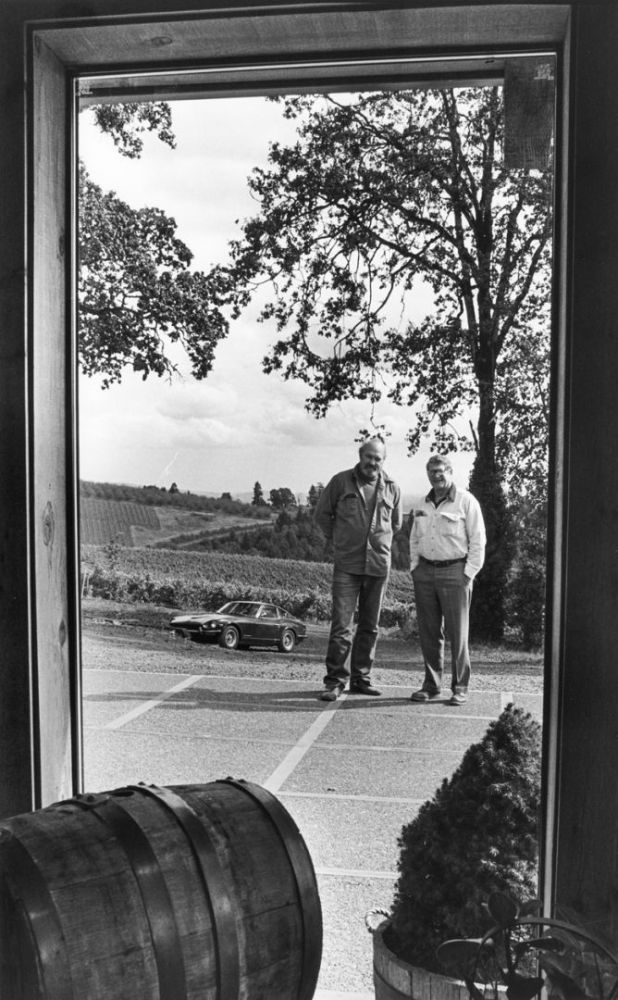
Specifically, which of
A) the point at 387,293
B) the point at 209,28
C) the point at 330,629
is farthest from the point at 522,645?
the point at 209,28

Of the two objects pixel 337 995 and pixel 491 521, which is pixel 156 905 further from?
pixel 491 521

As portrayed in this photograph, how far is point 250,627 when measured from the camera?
225 centimetres

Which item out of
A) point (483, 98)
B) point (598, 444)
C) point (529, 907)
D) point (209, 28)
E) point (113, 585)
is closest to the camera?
point (529, 907)

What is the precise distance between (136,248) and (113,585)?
2.77ft

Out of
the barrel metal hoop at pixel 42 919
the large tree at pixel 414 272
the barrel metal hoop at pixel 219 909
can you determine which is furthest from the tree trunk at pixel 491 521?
the barrel metal hoop at pixel 42 919

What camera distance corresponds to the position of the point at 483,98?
6.61ft

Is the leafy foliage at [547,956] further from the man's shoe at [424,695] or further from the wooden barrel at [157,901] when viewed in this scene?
the man's shoe at [424,695]

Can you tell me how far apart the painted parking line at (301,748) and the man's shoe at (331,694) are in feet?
0.03

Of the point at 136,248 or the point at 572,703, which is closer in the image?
the point at 572,703

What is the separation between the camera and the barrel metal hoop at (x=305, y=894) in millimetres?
1539

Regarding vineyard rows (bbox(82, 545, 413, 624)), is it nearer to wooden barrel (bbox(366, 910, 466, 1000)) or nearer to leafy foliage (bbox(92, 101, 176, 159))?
wooden barrel (bbox(366, 910, 466, 1000))

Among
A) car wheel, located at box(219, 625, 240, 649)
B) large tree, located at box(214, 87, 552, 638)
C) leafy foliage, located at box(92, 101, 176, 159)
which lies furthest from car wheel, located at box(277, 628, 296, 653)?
leafy foliage, located at box(92, 101, 176, 159)

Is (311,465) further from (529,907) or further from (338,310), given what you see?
(529,907)

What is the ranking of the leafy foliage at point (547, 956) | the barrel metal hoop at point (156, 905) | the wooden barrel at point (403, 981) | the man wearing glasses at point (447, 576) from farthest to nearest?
the man wearing glasses at point (447, 576) → the wooden barrel at point (403, 981) → the barrel metal hoop at point (156, 905) → the leafy foliage at point (547, 956)
